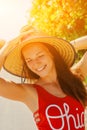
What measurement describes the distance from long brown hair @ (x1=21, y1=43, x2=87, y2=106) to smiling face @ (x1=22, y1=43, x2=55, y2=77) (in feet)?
0.29

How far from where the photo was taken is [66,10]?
6.65 meters

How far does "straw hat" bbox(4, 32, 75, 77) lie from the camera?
2.19 metres

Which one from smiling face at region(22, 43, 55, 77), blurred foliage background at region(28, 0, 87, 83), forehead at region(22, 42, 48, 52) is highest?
forehead at region(22, 42, 48, 52)

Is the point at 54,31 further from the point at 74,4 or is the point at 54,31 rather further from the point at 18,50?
the point at 18,50

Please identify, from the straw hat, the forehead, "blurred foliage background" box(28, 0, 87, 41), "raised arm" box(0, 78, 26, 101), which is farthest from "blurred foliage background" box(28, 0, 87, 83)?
"raised arm" box(0, 78, 26, 101)

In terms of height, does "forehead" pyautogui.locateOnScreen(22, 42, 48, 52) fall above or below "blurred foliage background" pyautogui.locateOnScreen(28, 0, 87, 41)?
above

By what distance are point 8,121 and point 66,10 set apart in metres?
1.99

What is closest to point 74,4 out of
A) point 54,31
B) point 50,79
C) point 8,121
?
point 54,31

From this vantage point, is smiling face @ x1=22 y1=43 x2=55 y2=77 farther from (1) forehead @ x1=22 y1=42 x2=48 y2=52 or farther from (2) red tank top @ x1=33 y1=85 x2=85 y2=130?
(2) red tank top @ x1=33 y1=85 x2=85 y2=130

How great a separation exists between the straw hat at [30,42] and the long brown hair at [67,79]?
41 mm

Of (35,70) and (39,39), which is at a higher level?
(39,39)

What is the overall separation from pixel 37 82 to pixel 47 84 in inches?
2.3

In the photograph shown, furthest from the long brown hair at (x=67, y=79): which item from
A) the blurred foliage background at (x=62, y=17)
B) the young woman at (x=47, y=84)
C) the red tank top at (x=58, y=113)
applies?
the blurred foliage background at (x=62, y=17)

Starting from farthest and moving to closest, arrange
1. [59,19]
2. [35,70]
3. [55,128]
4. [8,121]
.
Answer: [59,19]
[8,121]
[35,70]
[55,128]
